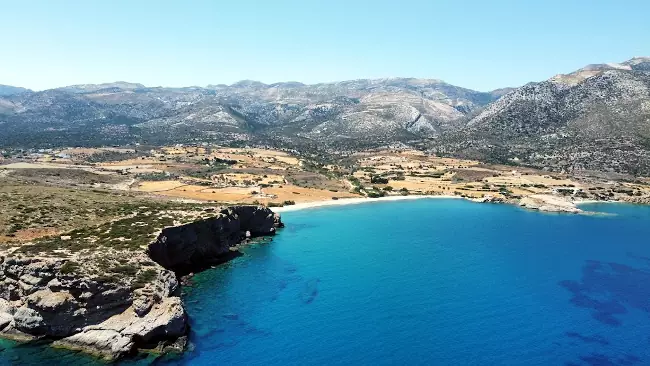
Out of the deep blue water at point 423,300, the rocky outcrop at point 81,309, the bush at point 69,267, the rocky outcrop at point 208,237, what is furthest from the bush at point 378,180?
the bush at point 69,267

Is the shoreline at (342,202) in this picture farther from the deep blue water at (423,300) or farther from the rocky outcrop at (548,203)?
the rocky outcrop at (548,203)

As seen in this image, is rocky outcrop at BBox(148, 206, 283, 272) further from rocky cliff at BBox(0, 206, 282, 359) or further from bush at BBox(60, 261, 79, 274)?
rocky cliff at BBox(0, 206, 282, 359)

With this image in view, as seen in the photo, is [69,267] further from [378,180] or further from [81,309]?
[378,180]

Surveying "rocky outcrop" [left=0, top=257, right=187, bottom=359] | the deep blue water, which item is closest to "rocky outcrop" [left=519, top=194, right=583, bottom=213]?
the deep blue water

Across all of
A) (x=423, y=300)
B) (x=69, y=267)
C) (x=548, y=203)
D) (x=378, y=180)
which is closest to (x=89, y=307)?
(x=69, y=267)

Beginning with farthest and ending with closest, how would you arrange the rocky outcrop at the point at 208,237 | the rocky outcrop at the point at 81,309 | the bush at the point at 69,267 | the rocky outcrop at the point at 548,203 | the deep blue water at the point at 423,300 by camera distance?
the rocky outcrop at the point at 548,203 → the rocky outcrop at the point at 208,237 → the bush at the point at 69,267 → the deep blue water at the point at 423,300 → the rocky outcrop at the point at 81,309

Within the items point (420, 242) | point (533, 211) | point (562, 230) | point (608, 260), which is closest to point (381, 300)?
point (420, 242)

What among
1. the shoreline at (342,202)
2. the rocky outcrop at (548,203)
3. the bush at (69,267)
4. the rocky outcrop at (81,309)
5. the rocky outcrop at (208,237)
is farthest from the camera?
the rocky outcrop at (548,203)
